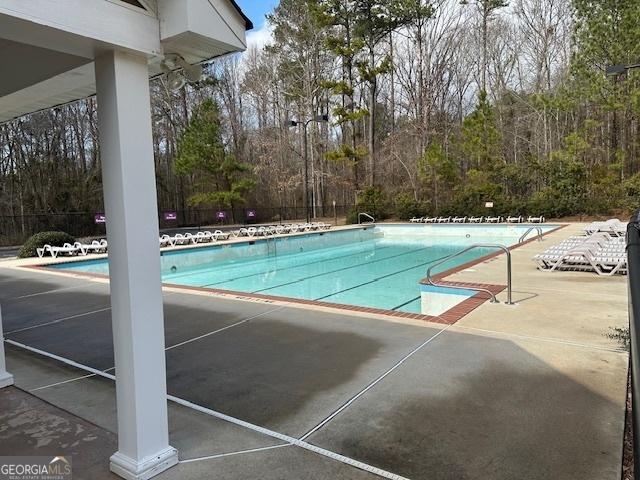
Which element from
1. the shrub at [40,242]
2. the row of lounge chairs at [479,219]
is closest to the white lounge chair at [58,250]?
the shrub at [40,242]

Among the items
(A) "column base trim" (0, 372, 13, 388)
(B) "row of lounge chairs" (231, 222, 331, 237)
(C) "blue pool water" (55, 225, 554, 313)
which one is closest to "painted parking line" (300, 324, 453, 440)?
(A) "column base trim" (0, 372, 13, 388)

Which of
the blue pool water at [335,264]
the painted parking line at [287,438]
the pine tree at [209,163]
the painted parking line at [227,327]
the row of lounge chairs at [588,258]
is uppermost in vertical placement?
the pine tree at [209,163]

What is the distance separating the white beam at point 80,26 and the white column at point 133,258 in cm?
9

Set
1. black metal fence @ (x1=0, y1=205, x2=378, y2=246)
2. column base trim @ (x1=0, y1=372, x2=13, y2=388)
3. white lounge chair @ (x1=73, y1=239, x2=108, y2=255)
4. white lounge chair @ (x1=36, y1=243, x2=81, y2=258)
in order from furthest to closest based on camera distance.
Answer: black metal fence @ (x1=0, y1=205, x2=378, y2=246), white lounge chair @ (x1=73, y1=239, x2=108, y2=255), white lounge chair @ (x1=36, y1=243, x2=81, y2=258), column base trim @ (x1=0, y1=372, x2=13, y2=388)

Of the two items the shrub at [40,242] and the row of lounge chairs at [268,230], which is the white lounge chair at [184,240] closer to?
the row of lounge chairs at [268,230]

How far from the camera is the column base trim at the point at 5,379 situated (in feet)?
11.7

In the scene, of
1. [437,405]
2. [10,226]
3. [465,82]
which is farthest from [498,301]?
[465,82]

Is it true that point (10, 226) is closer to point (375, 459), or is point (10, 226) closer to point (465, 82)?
point (375, 459)

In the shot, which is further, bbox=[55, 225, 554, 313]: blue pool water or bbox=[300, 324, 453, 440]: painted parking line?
bbox=[55, 225, 554, 313]: blue pool water

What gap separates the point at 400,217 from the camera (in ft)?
83.0

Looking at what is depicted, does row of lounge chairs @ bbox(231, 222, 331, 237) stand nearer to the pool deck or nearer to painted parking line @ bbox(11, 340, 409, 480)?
the pool deck

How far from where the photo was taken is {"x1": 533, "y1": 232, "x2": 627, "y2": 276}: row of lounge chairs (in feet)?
24.9

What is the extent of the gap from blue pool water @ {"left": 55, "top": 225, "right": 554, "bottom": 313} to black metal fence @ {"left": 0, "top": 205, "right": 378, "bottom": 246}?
4598 millimetres

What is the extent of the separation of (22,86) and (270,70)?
31.3m
